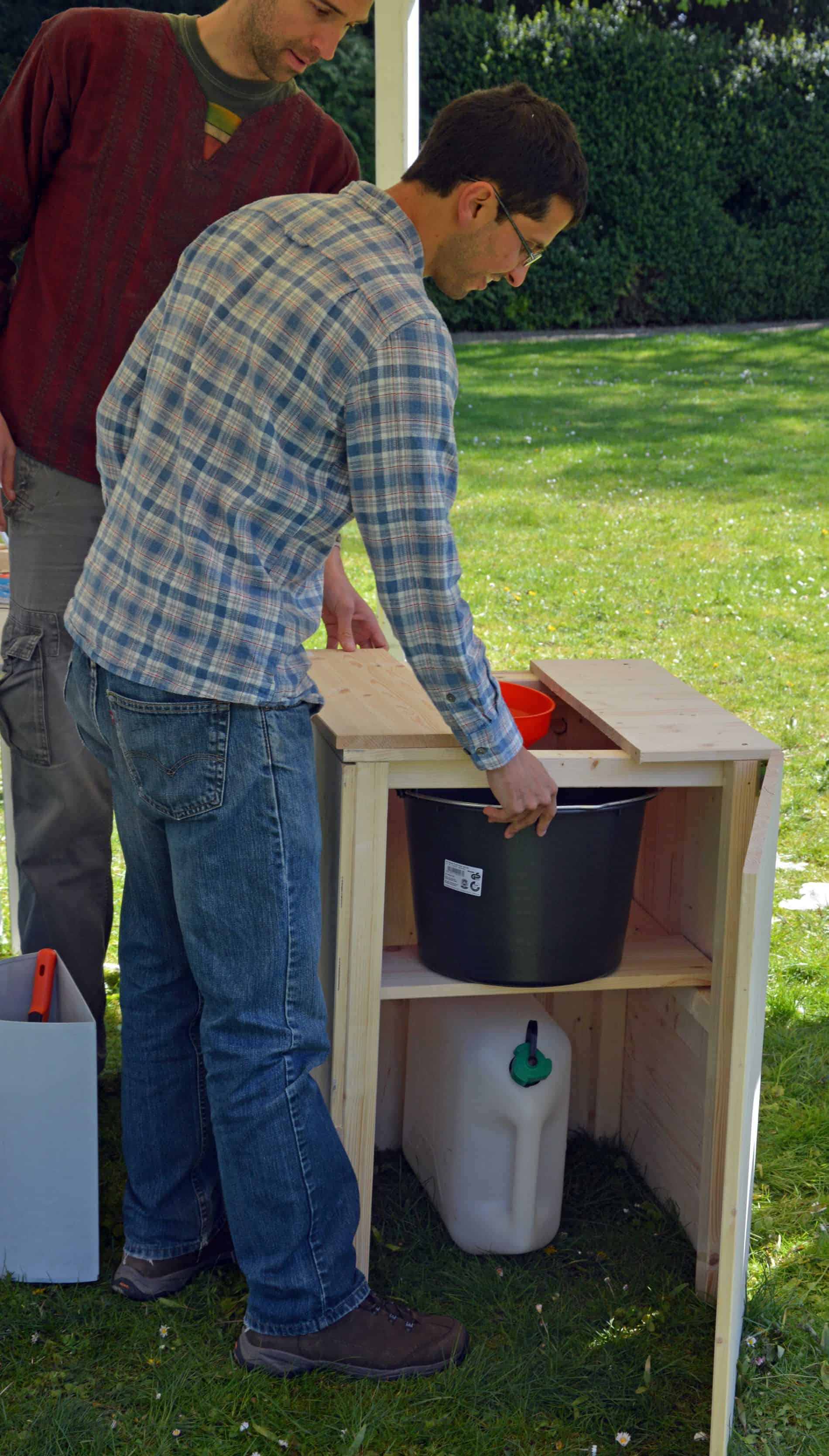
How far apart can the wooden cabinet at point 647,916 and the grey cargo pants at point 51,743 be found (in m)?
0.47

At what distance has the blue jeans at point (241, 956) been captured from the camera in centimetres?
191

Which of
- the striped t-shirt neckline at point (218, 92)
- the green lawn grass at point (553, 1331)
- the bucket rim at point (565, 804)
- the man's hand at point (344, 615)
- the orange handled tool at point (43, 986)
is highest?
the striped t-shirt neckline at point (218, 92)

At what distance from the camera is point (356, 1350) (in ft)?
6.95

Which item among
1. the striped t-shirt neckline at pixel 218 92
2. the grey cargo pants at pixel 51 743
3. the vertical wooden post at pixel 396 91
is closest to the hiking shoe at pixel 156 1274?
the grey cargo pants at pixel 51 743

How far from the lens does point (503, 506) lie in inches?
330

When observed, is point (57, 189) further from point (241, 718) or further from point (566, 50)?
point (566, 50)

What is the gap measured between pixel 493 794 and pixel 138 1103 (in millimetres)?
752

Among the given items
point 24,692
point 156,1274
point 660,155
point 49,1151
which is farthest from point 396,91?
point 660,155

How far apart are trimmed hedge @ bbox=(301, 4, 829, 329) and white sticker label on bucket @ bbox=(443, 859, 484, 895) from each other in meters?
11.5

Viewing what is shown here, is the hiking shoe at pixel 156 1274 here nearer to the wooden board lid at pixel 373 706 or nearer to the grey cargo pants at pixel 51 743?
the grey cargo pants at pixel 51 743

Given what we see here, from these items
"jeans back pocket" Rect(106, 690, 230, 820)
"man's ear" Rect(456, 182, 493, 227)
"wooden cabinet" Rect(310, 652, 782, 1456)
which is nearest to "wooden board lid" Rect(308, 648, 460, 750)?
"wooden cabinet" Rect(310, 652, 782, 1456)

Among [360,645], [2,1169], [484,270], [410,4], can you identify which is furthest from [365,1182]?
[410,4]

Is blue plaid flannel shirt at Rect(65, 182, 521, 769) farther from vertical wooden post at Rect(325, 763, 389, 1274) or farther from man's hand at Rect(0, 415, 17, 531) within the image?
man's hand at Rect(0, 415, 17, 531)

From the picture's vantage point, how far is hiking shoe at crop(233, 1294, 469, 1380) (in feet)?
6.95
